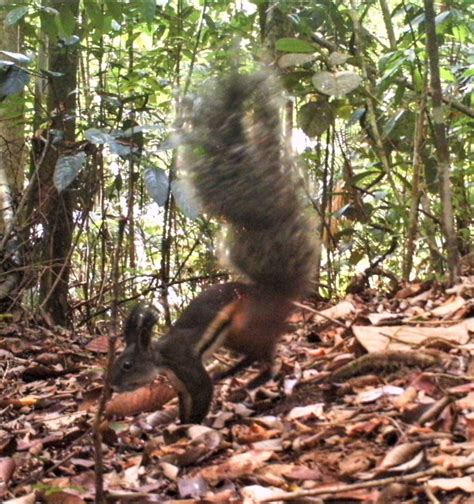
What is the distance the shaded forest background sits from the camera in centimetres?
472

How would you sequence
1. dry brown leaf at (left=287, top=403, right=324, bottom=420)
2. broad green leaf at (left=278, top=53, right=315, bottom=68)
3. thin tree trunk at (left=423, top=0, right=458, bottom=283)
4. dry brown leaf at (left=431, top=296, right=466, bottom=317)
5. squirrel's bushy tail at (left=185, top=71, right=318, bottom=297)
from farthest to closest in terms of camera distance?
broad green leaf at (left=278, top=53, right=315, bottom=68), thin tree trunk at (left=423, top=0, right=458, bottom=283), dry brown leaf at (left=431, top=296, right=466, bottom=317), squirrel's bushy tail at (left=185, top=71, right=318, bottom=297), dry brown leaf at (left=287, top=403, right=324, bottom=420)

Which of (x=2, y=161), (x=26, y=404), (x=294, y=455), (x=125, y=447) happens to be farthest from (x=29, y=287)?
(x=294, y=455)

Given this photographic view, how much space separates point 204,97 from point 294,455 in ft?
5.62

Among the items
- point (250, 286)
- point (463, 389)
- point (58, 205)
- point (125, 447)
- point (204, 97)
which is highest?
point (204, 97)

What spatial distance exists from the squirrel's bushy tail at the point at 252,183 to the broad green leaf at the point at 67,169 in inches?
46.5

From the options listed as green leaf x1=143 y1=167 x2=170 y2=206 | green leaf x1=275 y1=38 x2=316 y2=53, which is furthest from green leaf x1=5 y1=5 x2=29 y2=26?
green leaf x1=275 y1=38 x2=316 y2=53

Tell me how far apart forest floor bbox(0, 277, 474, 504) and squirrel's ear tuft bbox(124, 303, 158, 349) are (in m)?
0.25

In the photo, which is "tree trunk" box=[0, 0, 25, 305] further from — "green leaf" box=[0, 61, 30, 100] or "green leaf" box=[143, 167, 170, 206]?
"green leaf" box=[143, 167, 170, 206]

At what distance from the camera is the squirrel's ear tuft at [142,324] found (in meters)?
3.50

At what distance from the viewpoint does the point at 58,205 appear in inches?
216

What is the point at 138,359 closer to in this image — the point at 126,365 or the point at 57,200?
the point at 126,365

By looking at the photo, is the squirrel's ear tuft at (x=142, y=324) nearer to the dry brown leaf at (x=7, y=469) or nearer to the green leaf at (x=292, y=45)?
the dry brown leaf at (x=7, y=469)

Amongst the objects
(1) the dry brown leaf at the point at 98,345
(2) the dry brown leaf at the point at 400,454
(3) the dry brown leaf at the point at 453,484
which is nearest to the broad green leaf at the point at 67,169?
(1) the dry brown leaf at the point at 98,345

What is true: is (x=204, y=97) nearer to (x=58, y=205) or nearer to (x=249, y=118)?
(x=249, y=118)
